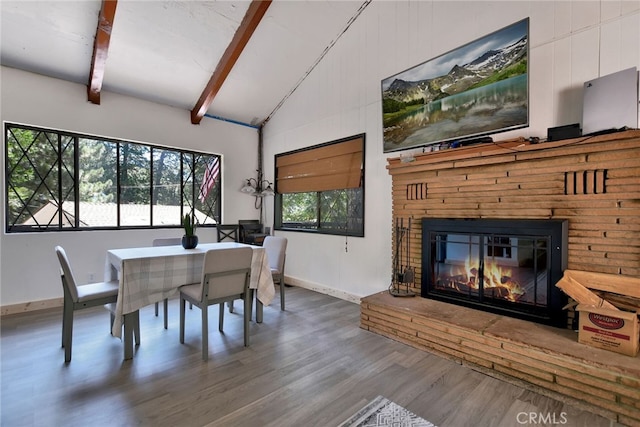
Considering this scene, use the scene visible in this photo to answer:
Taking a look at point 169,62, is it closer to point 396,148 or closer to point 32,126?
point 32,126

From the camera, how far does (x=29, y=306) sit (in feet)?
11.5

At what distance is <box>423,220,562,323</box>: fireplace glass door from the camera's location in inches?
95.1

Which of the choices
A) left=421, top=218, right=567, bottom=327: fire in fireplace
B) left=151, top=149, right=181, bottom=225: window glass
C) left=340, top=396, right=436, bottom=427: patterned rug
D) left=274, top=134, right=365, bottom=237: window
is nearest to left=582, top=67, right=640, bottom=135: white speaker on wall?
left=421, top=218, right=567, bottom=327: fire in fireplace

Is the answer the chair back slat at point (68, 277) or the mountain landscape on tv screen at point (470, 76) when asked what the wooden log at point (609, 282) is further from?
the chair back slat at point (68, 277)

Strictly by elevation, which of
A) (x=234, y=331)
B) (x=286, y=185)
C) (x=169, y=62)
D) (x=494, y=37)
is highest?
(x=169, y=62)

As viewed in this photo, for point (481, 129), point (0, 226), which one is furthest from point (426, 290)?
point (0, 226)

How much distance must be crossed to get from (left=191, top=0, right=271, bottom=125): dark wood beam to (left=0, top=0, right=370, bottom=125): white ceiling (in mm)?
74

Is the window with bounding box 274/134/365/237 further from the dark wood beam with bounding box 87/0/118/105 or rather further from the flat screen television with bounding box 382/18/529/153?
the dark wood beam with bounding box 87/0/118/105

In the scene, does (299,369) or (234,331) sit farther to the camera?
(234,331)

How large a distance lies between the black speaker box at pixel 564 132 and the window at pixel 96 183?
4688mm

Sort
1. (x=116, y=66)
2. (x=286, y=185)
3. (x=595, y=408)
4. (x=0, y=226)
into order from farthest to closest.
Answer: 1. (x=286, y=185)
2. (x=116, y=66)
3. (x=0, y=226)
4. (x=595, y=408)

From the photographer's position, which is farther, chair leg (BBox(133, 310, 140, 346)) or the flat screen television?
the flat screen television

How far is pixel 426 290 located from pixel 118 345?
2.97 m

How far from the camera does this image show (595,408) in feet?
5.85
